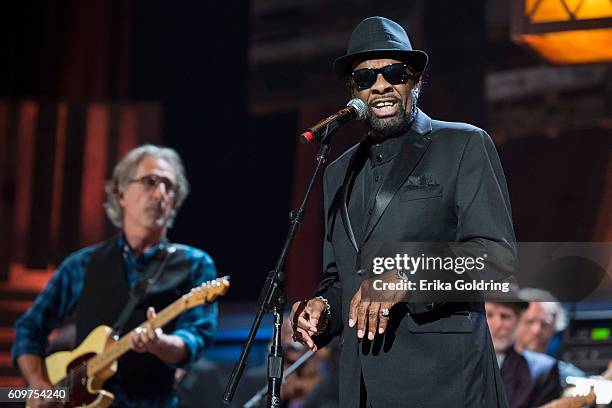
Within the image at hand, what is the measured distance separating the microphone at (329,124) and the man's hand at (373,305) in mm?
455

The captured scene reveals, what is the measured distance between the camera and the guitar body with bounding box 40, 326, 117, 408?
13.5 feet

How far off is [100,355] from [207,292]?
0.58 metres

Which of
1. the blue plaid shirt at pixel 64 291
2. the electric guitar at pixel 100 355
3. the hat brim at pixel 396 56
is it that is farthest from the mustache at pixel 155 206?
the hat brim at pixel 396 56

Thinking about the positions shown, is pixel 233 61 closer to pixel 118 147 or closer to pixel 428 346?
pixel 118 147

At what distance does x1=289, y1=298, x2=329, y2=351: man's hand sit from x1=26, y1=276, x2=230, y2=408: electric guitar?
4.62 feet

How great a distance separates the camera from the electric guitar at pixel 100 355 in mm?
→ 4047

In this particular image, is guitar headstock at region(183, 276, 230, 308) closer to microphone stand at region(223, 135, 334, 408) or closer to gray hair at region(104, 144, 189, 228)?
gray hair at region(104, 144, 189, 228)

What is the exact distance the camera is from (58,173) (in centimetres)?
574

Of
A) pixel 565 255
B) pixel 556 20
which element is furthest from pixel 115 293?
pixel 556 20

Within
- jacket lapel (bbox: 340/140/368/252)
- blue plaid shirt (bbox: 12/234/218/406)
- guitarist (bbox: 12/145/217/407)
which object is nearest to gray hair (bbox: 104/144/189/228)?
guitarist (bbox: 12/145/217/407)

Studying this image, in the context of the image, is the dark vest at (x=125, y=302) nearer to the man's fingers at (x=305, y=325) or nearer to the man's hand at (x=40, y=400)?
the man's hand at (x=40, y=400)

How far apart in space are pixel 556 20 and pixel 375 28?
155cm

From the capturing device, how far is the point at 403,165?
266 cm

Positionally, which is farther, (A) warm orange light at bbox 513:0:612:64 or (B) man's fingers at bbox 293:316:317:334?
(A) warm orange light at bbox 513:0:612:64
